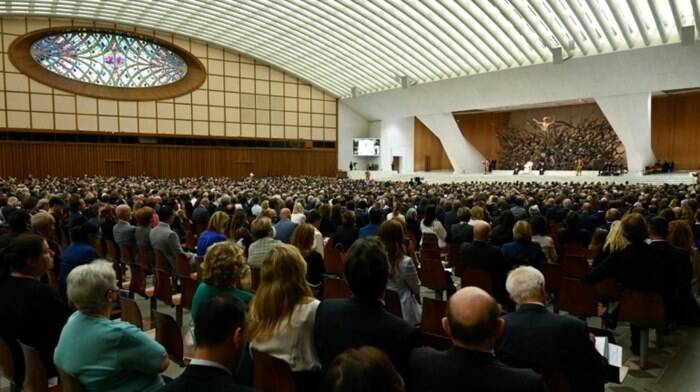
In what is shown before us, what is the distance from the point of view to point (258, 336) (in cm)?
264

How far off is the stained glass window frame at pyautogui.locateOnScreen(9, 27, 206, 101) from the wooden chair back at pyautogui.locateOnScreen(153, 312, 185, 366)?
30.2m

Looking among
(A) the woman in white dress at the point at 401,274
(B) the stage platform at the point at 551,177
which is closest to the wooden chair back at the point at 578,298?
(A) the woman in white dress at the point at 401,274

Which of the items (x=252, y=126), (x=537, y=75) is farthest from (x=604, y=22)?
(x=252, y=126)

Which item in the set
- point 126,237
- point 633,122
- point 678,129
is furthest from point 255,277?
point 678,129

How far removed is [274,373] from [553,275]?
3618 mm

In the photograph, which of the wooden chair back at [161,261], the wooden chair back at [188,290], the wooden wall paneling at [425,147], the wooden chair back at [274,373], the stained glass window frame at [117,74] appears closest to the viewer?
the wooden chair back at [274,373]

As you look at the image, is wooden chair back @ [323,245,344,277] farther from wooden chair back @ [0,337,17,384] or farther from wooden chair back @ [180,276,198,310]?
wooden chair back @ [0,337,17,384]

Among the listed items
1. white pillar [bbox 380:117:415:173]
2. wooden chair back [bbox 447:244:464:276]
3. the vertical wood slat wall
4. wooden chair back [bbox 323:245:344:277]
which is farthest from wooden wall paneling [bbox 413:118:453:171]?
wooden chair back [bbox 323:245:344:277]

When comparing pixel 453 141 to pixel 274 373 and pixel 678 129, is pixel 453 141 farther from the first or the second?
pixel 274 373

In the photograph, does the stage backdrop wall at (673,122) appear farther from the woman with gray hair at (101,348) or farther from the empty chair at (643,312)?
the woman with gray hair at (101,348)

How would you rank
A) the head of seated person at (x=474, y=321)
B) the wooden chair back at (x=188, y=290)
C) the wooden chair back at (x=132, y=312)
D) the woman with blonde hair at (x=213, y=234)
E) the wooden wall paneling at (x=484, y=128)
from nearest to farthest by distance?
1. the head of seated person at (x=474, y=321)
2. the wooden chair back at (x=132, y=312)
3. the wooden chair back at (x=188, y=290)
4. the woman with blonde hair at (x=213, y=234)
5. the wooden wall paneling at (x=484, y=128)

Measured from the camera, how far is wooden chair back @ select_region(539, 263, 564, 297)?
5.02 m

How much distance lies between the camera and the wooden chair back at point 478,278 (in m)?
4.76

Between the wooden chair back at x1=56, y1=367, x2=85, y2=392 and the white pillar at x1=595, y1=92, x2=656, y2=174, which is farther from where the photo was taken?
the white pillar at x1=595, y1=92, x2=656, y2=174
